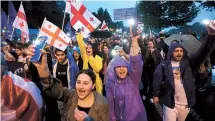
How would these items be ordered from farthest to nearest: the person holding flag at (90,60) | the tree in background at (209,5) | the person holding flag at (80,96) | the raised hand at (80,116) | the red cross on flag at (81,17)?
the tree in background at (209,5)
the red cross on flag at (81,17)
the person holding flag at (90,60)
the person holding flag at (80,96)
the raised hand at (80,116)

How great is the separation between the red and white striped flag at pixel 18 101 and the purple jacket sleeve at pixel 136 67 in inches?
64.0

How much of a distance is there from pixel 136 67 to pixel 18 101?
189cm

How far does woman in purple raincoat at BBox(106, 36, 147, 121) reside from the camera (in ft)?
14.3

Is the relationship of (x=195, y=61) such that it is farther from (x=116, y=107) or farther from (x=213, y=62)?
(x=213, y=62)

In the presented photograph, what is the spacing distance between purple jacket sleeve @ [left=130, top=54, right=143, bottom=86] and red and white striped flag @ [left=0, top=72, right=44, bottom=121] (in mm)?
1627

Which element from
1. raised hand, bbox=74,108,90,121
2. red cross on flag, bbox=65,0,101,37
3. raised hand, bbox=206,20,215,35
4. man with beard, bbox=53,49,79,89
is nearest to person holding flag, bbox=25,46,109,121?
raised hand, bbox=74,108,90,121

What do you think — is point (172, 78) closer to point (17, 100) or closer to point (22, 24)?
point (17, 100)

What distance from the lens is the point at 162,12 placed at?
44938mm

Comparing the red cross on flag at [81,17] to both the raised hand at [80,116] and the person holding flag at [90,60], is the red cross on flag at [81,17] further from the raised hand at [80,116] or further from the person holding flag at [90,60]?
the raised hand at [80,116]

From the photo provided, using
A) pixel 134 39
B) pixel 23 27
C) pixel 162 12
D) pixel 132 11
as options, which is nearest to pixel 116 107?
pixel 134 39

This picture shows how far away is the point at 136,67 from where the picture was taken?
438 cm

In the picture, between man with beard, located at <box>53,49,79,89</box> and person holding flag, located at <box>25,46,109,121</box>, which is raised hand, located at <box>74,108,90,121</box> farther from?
man with beard, located at <box>53,49,79,89</box>

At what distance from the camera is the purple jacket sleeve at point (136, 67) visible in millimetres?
4340

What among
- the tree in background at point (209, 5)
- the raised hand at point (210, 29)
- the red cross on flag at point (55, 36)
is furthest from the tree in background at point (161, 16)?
the raised hand at point (210, 29)
